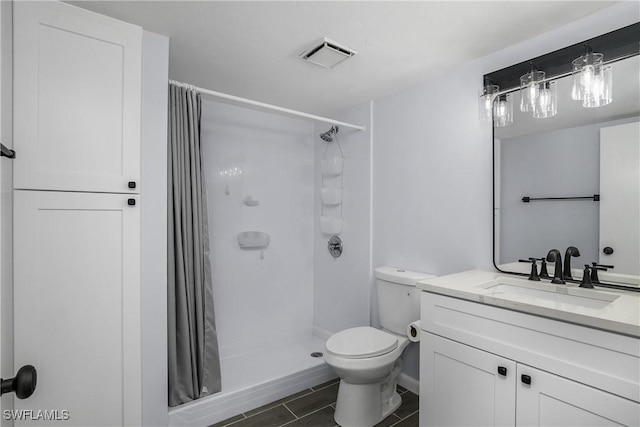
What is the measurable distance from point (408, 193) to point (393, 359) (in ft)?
3.82

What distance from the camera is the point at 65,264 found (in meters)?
1.41

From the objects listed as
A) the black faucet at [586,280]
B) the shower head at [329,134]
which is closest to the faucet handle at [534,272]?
the black faucet at [586,280]

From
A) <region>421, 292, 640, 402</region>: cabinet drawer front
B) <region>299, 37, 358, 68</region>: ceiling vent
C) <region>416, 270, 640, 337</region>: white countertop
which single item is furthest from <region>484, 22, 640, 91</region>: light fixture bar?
<region>421, 292, 640, 402</region>: cabinet drawer front

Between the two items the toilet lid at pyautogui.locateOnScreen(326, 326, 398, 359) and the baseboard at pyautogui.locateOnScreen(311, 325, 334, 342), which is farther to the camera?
the baseboard at pyautogui.locateOnScreen(311, 325, 334, 342)

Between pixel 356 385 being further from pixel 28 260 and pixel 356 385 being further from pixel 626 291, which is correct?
pixel 28 260

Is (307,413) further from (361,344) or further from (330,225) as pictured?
(330,225)

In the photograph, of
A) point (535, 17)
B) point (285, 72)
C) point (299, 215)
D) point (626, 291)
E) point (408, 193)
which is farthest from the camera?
point (299, 215)

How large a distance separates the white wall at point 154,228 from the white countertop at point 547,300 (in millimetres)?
1396

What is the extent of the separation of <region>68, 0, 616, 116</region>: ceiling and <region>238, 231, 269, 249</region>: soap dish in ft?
4.18

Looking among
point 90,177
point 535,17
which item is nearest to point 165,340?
point 90,177

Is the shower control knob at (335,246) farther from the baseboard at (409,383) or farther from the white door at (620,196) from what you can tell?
the white door at (620,196)

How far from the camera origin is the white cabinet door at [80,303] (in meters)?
1.33

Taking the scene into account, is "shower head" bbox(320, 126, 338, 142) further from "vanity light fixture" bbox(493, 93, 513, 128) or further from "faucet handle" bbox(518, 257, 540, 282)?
"faucet handle" bbox(518, 257, 540, 282)

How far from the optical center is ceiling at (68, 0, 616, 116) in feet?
4.83
